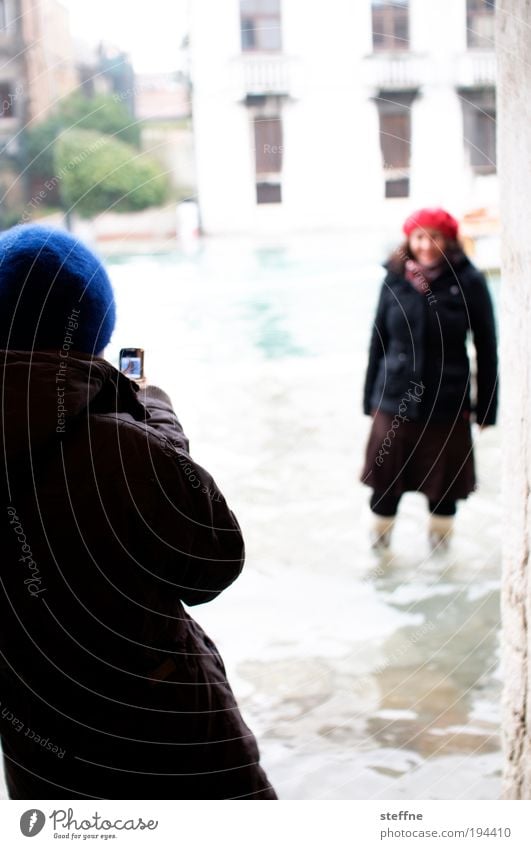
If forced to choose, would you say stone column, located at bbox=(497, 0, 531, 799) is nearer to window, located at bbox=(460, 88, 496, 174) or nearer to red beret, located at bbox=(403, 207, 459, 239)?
window, located at bbox=(460, 88, 496, 174)

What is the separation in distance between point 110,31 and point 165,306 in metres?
2.20

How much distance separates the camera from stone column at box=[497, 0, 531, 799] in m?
0.95

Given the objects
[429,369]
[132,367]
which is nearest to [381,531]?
[429,369]

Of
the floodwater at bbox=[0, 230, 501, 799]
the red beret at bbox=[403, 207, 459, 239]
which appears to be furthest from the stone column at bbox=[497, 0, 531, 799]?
the red beret at bbox=[403, 207, 459, 239]

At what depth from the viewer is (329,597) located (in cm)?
207

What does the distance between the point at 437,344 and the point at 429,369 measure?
6 centimetres

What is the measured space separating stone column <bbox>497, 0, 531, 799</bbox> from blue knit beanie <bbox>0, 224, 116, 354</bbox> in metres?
0.45

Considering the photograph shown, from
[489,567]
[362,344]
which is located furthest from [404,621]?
[362,344]

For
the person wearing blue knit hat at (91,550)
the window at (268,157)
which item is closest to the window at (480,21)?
the window at (268,157)

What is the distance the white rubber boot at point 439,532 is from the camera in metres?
2.24

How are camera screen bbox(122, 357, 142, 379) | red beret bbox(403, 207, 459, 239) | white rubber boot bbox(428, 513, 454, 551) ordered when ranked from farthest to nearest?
white rubber boot bbox(428, 513, 454, 551), red beret bbox(403, 207, 459, 239), camera screen bbox(122, 357, 142, 379)

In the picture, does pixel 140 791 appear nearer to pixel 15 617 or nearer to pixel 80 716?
pixel 80 716

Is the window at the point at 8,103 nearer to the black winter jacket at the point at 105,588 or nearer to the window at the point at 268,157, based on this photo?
the window at the point at 268,157
